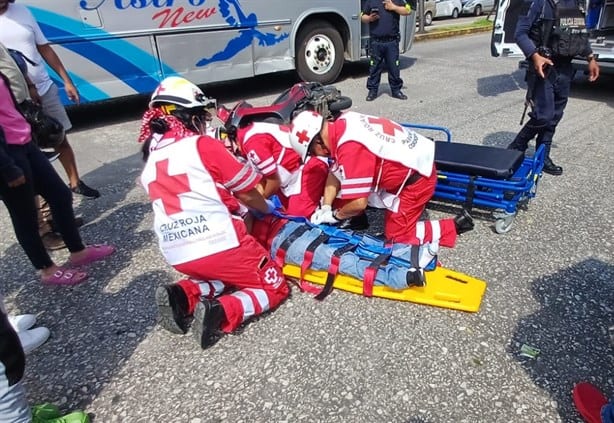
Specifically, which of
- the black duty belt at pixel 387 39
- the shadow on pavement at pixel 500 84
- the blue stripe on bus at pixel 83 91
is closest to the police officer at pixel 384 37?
the black duty belt at pixel 387 39

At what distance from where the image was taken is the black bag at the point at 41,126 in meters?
3.00

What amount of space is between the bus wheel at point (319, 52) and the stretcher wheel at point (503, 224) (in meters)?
4.95

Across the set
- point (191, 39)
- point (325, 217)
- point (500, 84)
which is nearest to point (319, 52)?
point (191, 39)

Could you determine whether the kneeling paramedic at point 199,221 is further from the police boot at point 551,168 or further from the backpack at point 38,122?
the police boot at point 551,168

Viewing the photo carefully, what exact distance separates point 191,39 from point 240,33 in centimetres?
72

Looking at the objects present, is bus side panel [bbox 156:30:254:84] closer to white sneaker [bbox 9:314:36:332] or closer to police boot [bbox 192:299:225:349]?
white sneaker [bbox 9:314:36:332]

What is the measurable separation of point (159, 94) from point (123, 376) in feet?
4.76

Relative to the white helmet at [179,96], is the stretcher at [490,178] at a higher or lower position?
lower

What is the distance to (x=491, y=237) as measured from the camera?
324 cm

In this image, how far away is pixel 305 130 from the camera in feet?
8.44

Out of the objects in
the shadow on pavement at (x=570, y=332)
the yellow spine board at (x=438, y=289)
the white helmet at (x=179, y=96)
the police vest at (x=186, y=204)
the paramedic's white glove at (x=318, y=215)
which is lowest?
the shadow on pavement at (x=570, y=332)

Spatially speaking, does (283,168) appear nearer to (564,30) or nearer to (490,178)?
(490,178)

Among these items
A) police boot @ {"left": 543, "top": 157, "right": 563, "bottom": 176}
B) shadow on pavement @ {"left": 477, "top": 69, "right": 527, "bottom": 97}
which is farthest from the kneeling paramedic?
shadow on pavement @ {"left": 477, "top": 69, "right": 527, "bottom": 97}

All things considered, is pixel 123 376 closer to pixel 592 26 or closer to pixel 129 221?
pixel 129 221
